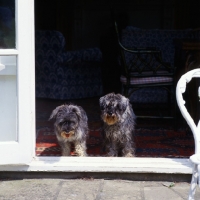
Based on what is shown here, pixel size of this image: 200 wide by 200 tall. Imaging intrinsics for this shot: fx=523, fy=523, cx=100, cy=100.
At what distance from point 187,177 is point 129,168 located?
1.53 feet

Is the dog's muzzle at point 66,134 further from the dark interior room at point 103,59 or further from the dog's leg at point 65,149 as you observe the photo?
the dark interior room at point 103,59

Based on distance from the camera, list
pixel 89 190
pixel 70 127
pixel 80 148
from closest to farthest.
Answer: pixel 89 190, pixel 70 127, pixel 80 148

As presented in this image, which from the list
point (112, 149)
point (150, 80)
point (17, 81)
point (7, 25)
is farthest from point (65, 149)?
point (150, 80)

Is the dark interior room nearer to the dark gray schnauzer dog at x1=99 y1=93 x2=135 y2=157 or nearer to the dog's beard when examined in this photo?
the dark gray schnauzer dog at x1=99 y1=93 x2=135 y2=157

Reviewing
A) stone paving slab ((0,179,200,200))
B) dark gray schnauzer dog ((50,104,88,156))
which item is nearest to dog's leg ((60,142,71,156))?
dark gray schnauzer dog ((50,104,88,156))

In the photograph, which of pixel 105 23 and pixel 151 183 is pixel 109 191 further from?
pixel 105 23

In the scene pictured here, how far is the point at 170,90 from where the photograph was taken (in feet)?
19.1

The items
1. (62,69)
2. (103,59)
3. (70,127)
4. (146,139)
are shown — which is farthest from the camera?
(103,59)

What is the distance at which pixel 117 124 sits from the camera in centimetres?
469

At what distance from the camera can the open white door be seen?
3.99m

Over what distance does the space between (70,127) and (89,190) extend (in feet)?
2.40

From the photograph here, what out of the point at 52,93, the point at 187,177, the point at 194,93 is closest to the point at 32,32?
the point at 187,177

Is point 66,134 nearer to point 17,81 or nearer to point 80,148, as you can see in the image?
point 80,148

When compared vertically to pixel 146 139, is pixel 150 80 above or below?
above
